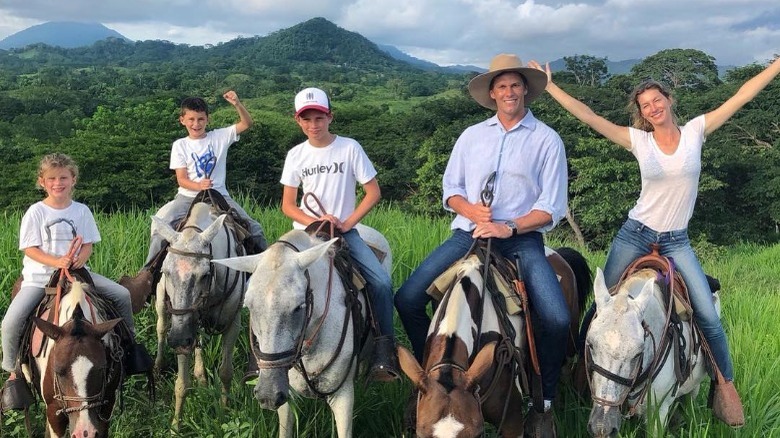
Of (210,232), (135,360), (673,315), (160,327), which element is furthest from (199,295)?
(673,315)

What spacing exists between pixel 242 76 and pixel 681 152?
4349 inches

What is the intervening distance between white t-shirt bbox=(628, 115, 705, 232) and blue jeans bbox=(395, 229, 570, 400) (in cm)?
91

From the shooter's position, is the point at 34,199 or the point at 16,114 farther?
the point at 16,114

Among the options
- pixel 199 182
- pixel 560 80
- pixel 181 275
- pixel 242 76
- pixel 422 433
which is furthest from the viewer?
pixel 242 76

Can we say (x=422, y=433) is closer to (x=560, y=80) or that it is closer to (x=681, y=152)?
(x=681, y=152)

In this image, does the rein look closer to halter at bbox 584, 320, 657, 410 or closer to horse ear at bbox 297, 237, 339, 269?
horse ear at bbox 297, 237, 339, 269

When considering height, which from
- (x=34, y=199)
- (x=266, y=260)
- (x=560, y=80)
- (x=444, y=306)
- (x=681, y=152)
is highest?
(x=560, y=80)

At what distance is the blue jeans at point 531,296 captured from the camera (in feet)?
12.2

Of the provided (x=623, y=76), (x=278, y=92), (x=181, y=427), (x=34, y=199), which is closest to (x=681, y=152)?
(x=181, y=427)

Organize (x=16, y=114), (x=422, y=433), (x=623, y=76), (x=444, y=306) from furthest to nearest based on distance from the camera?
(x=16, y=114)
(x=623, y=76)
(x=444, y=306)
(x=422, y=433)

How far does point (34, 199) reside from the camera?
32.7 meters

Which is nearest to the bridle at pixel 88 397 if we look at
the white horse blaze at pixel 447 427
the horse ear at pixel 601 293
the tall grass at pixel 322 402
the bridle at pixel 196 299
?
the bridle at pixel 196 299

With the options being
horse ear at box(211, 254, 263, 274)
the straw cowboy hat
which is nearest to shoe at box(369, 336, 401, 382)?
horse ear at box(211, 254, 263, 274)

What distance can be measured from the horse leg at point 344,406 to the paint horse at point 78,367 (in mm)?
1510
